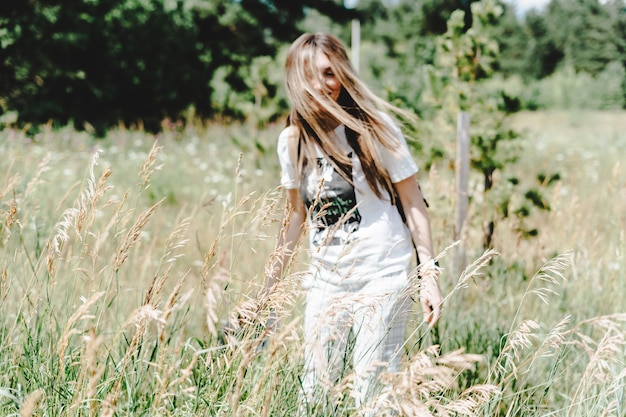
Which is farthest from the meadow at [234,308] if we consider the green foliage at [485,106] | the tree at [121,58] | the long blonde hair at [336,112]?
the tree at [121,58]

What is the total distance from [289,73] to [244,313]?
105 centimetres

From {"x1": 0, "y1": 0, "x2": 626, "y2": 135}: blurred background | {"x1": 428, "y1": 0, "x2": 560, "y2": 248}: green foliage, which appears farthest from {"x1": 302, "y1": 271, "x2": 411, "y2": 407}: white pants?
{"x1": 0, "y1": 0, "x2": 626, "y2": 135}: blurred background

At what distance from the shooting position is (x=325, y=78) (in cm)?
208

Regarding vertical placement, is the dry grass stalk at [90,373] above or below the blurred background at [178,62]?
below

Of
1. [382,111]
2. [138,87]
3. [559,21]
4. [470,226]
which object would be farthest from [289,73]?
[559,21]

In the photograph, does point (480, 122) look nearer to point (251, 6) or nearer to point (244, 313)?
point (244, 313)

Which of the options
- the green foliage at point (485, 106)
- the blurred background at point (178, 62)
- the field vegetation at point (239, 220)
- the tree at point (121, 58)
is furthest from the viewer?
the tree at point (121, 58)

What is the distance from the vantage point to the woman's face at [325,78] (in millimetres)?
2043

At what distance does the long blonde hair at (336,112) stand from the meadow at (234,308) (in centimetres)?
33

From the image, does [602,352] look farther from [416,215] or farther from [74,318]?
[74,318]

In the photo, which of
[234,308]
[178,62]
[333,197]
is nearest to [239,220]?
[333,197]

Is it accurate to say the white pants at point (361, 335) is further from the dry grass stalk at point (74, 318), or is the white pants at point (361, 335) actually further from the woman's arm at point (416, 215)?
the dry grass stalk at point (74, 318)

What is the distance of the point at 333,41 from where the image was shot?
2.08 meters

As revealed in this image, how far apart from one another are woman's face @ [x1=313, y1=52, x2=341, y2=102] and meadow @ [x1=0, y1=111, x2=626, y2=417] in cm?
45
